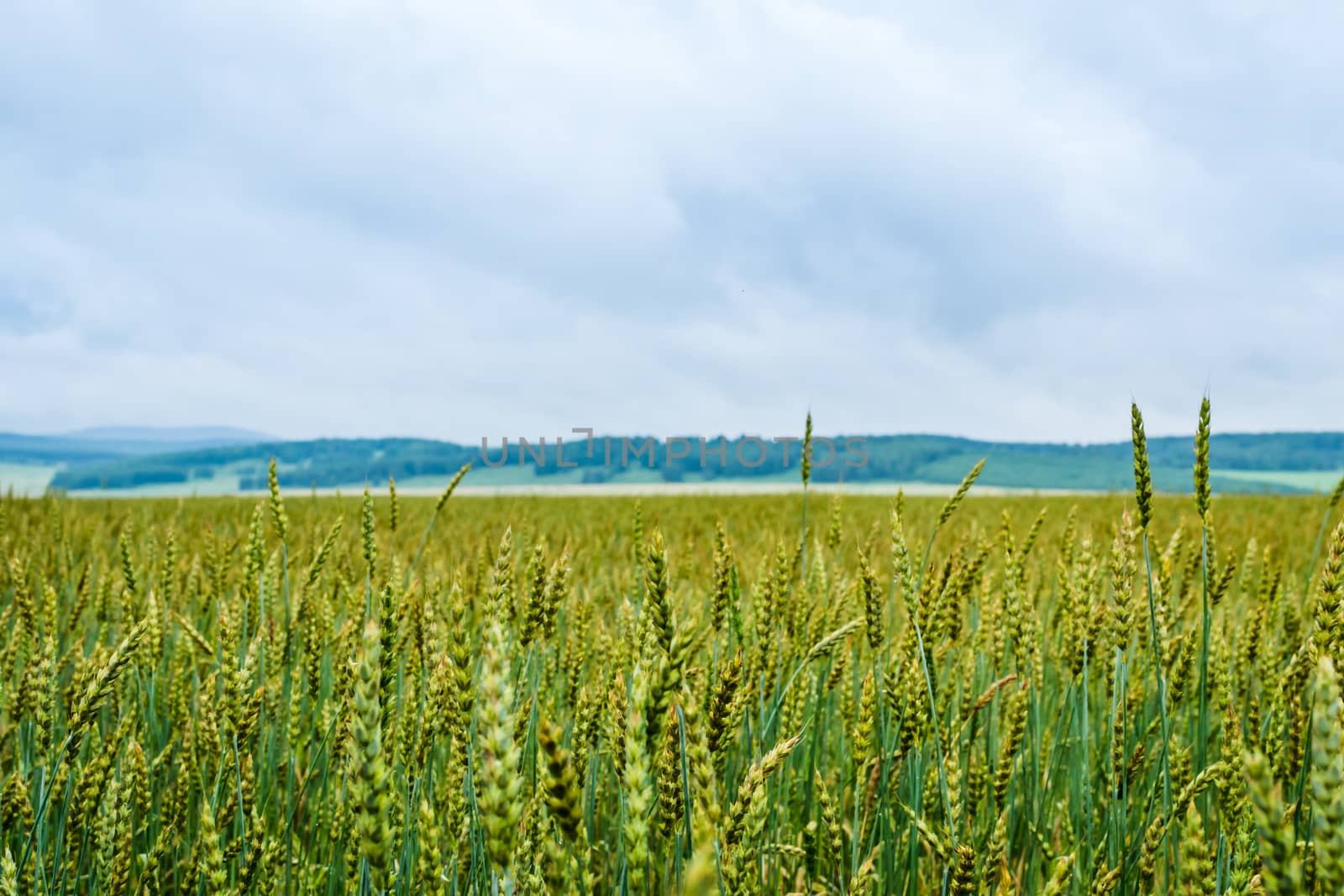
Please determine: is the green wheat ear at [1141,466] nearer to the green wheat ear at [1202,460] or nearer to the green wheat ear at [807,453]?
the green wheat ear at [1202,460]

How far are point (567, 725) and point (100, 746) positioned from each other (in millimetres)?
1242

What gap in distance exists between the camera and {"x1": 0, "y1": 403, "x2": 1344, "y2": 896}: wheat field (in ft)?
2.60

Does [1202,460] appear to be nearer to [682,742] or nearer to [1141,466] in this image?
[1141,466]

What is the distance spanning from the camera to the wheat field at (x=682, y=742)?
2.60 ft

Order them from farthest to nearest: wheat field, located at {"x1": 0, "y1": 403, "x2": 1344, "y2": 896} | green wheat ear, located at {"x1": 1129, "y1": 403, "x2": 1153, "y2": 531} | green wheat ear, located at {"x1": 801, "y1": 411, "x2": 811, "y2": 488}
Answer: green wheat ear, located at {"x1": 801, "y1": 411, "x2": 811, "y2": 488}, green wheat ear, located at {"x1": 1129, "y1": 403, "x2": 1153, "y2": 531}, wheat field, located at {"x1": 0, "y1": 403, "x2": 1344, "y2": 896}

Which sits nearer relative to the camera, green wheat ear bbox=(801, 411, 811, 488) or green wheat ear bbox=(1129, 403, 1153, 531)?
green wheat ear bbox=(1129, 403, 1153, 531)

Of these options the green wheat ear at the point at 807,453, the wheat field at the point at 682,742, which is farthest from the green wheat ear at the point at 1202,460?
the green wheat ear at the point at 807,453

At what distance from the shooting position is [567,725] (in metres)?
2.58

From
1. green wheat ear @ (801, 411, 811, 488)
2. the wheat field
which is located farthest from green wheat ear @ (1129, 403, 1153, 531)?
green wheat ear @ (801, 411, 811, 488)

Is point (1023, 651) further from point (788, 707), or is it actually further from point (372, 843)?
point (372, 843)

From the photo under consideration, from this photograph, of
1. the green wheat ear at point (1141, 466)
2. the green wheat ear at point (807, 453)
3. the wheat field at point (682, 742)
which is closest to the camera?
the wheat field at point (682, 742)

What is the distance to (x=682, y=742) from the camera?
3.05 feet

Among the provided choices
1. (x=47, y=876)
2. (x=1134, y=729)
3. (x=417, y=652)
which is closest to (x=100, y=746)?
(x=47, y=876)

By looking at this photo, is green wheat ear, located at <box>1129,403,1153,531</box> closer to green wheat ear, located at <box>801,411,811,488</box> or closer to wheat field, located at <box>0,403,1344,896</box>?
wheat field, located at <box>0,403,1344,896</box>
